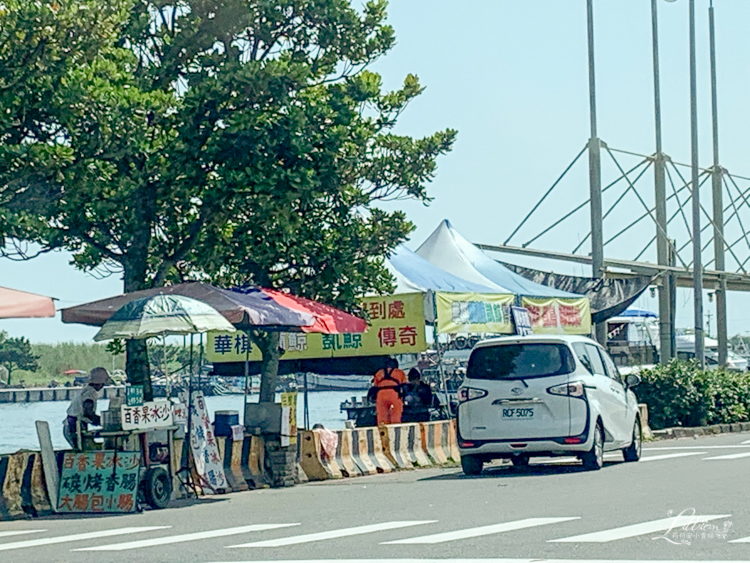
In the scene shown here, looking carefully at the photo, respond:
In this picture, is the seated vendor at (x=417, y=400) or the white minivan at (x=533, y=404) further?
the seated vendor at (x=417, y=400)

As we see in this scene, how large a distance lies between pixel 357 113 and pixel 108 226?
3.92 meters

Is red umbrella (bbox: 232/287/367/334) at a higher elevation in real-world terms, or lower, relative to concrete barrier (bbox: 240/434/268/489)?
higher

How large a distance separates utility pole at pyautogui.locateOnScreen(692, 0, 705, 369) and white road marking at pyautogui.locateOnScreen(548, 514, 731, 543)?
21708 mm

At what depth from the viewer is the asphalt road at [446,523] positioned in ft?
31.8

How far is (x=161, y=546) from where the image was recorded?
10805 millimetres

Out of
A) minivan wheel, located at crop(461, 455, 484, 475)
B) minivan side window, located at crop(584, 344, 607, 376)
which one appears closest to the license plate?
minivan wheel, located at crop(461, 455, 484, 475)

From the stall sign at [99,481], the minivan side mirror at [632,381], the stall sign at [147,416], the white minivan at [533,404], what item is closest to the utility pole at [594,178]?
the minivan side mirror at [632,381]

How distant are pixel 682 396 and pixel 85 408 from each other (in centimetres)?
1447

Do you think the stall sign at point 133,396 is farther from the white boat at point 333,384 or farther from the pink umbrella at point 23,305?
the white boat at point 333,384

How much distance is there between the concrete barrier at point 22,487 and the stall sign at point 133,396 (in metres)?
1.15

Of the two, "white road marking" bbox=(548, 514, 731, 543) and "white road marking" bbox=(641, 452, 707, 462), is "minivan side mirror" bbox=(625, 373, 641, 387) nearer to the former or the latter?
"white road marking" bbox=(641, 452, 707, 462)

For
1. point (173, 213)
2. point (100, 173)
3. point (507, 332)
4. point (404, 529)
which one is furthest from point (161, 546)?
point (507, 332)

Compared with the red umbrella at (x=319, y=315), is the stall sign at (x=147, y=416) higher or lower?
lower

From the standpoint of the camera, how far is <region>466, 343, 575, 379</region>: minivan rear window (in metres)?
17.4
